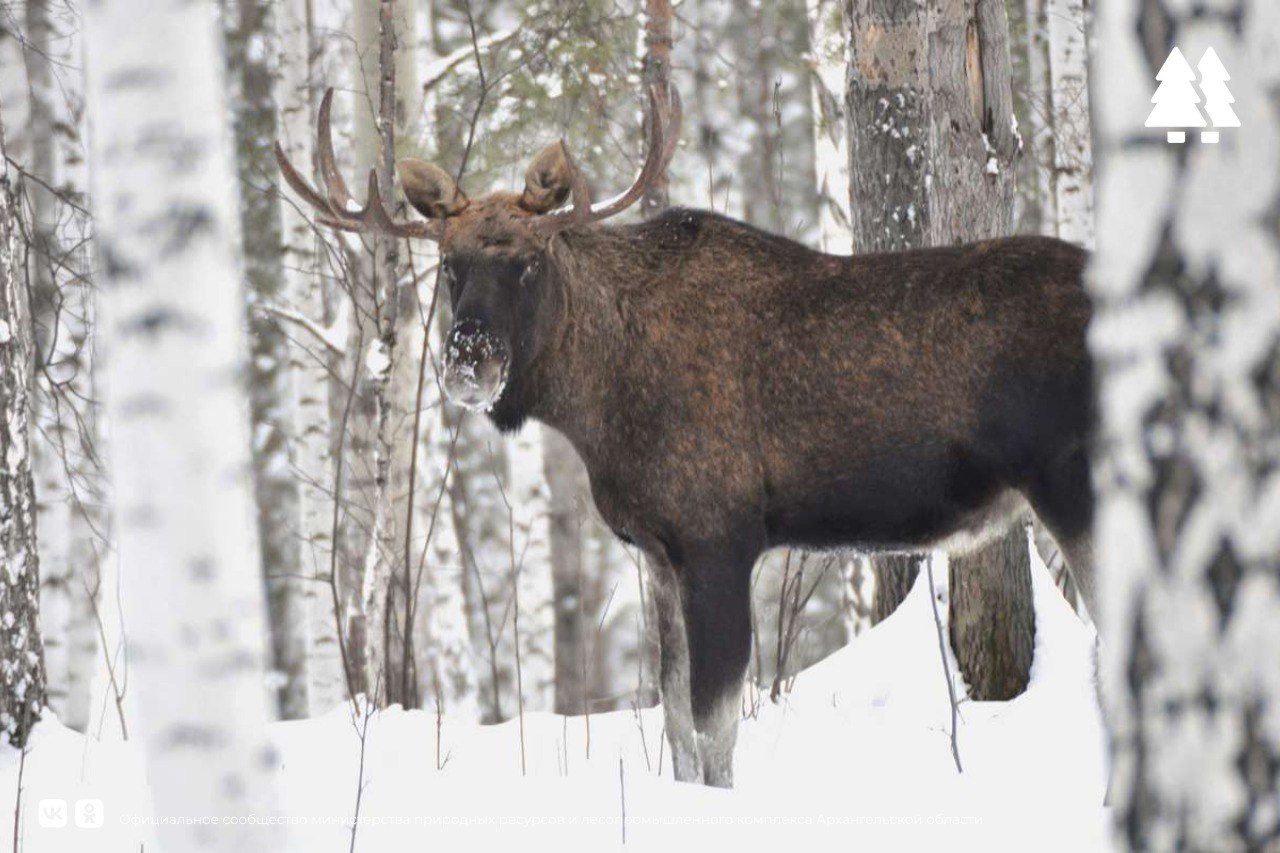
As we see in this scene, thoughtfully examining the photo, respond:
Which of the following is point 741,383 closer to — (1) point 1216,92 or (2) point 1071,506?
(2) point 1071,506

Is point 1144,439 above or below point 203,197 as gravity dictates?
below

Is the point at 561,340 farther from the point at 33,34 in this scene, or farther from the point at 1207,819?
the point at 33,34

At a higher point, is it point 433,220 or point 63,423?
point 63,423

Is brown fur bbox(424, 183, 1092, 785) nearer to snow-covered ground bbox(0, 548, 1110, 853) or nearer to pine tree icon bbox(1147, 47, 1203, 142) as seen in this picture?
snow-covered ground bbox(0, 548, 1110, 853)

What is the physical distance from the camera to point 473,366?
5066 millimetres

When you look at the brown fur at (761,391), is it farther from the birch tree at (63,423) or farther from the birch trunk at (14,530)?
the birch tree at (63,423)

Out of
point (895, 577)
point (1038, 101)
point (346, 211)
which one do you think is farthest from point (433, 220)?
point (1038, 101)

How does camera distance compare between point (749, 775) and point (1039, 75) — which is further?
point (1039, 75)

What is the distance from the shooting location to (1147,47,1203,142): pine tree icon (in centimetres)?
171

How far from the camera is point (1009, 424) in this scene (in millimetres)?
4891

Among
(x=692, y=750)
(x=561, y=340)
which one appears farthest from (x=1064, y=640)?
(x=561, y=340)

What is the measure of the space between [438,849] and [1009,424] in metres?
2.29

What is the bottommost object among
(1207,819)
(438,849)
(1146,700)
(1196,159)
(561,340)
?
(438,849)

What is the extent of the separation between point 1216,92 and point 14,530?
5041 mm
